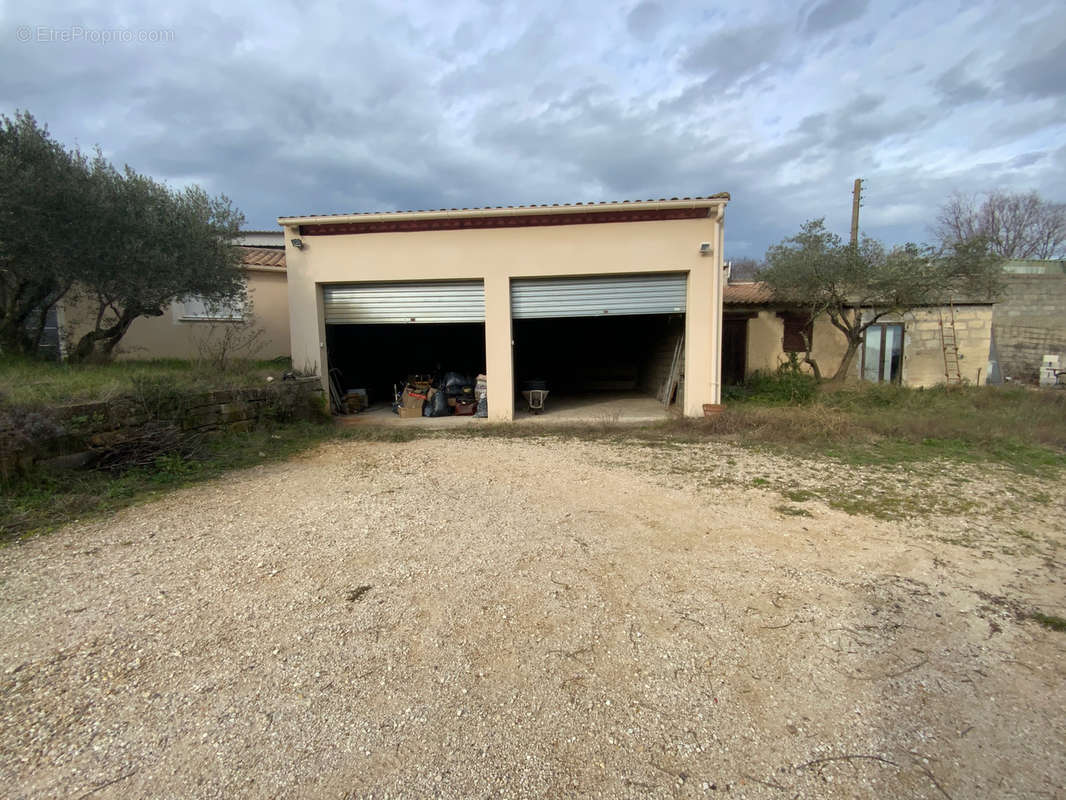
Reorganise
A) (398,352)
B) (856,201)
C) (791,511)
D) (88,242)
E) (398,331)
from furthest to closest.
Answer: (856,201)
(398,352)
(398,331)
(88,242)
(791,511)

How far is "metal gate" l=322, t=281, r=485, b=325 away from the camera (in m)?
9.42

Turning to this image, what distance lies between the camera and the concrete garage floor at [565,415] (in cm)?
935

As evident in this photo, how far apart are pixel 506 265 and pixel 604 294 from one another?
196 cm

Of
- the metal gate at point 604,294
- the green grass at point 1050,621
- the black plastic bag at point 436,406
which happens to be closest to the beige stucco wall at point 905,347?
the metal gate at point 604,294

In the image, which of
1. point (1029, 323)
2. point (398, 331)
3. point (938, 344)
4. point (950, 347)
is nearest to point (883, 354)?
point (938, 344)

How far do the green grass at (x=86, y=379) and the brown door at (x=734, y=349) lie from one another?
11.2 metres

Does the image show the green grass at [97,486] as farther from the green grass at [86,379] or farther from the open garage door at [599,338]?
the open garage door at [599,338]

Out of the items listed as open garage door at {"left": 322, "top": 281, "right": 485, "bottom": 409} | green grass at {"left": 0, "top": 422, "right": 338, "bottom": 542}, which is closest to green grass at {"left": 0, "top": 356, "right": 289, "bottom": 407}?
green grass at {"left": 0, "top": 422, "right": 338, "bottom": 542}

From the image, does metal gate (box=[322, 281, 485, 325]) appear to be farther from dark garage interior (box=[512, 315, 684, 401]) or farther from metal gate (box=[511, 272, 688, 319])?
dark garage interior (box=[512, 315, 684, 401])

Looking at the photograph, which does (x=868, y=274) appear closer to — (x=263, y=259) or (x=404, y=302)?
(x=404, y=302)

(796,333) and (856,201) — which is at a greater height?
(856,201)

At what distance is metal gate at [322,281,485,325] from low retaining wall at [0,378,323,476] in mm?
2305

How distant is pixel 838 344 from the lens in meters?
13.4

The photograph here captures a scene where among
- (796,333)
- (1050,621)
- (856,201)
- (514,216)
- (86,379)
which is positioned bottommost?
(1050,621)
